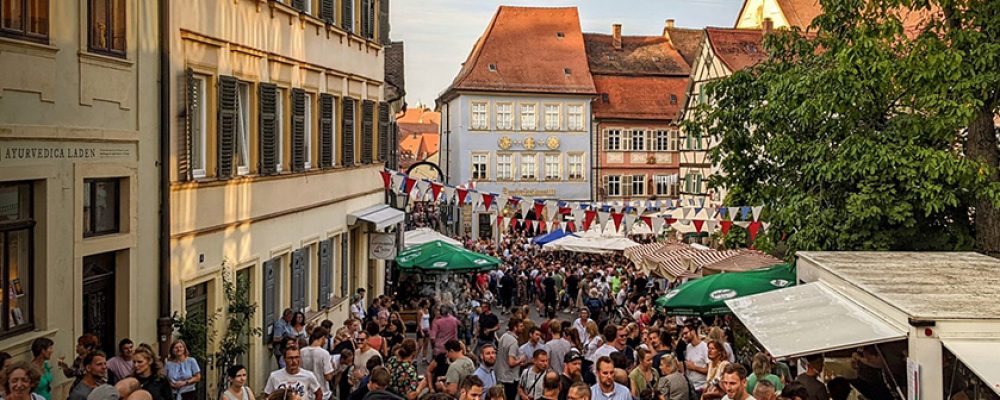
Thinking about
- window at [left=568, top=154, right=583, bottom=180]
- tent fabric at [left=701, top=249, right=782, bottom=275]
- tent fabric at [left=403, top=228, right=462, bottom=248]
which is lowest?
tent fabric at [left=403, top=228, right=462, bottom=248]

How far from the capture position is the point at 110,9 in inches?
511

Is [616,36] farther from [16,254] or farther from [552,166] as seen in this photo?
[16,254]

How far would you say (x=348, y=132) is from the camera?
24062 millimetres

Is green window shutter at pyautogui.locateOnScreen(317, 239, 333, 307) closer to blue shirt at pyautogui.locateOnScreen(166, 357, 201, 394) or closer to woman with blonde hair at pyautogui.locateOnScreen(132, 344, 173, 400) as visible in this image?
blue shirt at pyautogui.locateOnScreen(166, 357, 201, 394)

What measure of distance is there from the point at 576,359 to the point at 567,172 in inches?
2048

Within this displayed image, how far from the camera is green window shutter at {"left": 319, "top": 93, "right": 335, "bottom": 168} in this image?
21.8m

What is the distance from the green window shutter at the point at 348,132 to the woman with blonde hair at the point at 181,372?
444 inches

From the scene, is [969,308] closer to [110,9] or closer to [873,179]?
[873,179]

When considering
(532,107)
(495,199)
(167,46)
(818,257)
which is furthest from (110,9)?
(532,107)

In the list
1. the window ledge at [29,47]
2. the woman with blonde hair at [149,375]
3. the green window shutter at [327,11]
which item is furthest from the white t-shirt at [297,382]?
the green window shutter at [327,11]

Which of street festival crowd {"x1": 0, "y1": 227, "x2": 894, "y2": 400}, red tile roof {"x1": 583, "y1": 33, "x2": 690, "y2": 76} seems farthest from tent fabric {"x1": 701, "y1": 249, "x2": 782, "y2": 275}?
red tile roof {"x1": 583, "y1": 33, "x2": 690, "y2": 76}

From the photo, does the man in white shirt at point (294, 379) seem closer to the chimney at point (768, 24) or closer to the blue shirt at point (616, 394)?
the blue shirt at point (616, 394)

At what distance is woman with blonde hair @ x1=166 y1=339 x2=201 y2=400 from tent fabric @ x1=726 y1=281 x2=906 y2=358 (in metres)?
5.63

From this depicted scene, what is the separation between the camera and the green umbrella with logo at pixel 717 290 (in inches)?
690
